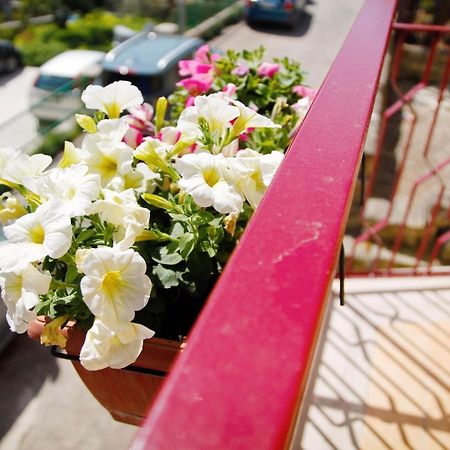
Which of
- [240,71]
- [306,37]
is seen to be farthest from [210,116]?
[306,37]

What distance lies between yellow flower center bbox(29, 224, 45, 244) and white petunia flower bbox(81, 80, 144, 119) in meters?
0.38

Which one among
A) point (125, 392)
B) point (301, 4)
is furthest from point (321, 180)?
point (301, 4)

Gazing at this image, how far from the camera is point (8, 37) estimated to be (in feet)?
62.7

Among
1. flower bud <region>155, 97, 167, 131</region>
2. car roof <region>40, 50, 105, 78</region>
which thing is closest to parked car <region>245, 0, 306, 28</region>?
car roof <region>40, 50, 105, 78</region>

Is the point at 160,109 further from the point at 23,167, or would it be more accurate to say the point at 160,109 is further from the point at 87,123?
the point at 23,167

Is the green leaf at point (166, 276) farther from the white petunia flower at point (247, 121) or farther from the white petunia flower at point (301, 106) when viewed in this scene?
the white petunia flower at point (301, 106)

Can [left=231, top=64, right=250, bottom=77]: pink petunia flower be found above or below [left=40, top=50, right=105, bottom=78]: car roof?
above

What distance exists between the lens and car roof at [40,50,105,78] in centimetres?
1251

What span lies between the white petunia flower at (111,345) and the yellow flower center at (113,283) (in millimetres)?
59

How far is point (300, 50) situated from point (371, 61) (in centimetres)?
1441

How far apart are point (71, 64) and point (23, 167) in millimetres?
12642

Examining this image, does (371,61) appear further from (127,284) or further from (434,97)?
(434,97)

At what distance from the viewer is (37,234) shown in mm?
972

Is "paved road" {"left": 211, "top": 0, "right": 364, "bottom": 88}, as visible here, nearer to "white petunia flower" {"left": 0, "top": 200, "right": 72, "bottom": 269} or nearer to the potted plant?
the potted plant
